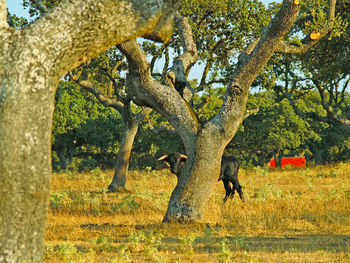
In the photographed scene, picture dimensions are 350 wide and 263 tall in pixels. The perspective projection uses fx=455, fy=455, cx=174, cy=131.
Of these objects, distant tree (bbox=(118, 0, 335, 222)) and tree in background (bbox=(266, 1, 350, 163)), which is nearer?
distant tree (bbox=(118, 0, 335, 222))

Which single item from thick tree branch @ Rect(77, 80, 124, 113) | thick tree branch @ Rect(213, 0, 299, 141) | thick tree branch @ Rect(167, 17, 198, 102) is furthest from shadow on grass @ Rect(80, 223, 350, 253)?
thick tree branch @ Rect(77, 80, 124, 113)

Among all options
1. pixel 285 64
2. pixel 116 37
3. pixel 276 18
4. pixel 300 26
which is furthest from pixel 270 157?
pixel 116 37

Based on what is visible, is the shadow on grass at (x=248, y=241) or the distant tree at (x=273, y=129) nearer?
the shadow on grass at (x=248, y=241)

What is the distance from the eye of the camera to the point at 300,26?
25.5m

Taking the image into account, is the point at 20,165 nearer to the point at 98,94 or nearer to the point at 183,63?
the point at 183,63

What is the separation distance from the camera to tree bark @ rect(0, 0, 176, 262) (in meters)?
5.17

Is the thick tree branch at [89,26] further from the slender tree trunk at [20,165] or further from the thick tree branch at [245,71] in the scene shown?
the thick tree branch at [245,71]

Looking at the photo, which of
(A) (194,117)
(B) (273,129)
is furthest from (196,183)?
(B) (273,129)

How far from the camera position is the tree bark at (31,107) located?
517 cm

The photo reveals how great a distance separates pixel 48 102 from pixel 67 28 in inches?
36.1

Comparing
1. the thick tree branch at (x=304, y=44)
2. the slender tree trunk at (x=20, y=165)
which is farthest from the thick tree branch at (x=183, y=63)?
the slender tree trunk at (x=20, y=165)

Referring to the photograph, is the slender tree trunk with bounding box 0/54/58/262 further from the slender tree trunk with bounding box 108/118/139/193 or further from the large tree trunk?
the slender tree trunk with bounding box 108/118/139/193

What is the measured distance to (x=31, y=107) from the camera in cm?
525

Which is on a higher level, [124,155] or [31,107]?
[124,155]
